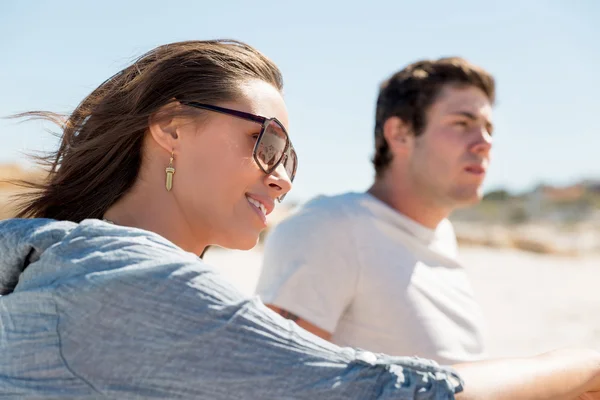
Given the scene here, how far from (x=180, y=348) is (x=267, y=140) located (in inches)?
25.3

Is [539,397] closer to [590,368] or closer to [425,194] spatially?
[590,368]

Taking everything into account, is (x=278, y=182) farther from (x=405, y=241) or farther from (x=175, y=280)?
(x=405, y=241)

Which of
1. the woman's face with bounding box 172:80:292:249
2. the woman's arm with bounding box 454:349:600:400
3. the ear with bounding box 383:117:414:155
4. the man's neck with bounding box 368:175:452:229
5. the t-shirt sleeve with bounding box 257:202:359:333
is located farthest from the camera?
the ear with bounding box 383:117:414:155

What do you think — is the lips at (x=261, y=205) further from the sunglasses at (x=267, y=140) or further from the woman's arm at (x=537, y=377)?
the woman's arm at (x=537, y=377)

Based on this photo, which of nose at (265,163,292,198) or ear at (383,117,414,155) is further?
ear at (383,117,414,155)

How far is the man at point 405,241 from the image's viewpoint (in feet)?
9.64

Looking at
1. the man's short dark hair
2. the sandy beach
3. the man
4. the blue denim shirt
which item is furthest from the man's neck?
the sandy beach

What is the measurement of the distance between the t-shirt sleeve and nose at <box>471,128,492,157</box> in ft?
3.01

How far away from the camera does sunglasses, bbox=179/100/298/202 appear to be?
1.66m

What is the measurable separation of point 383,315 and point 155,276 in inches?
74.7

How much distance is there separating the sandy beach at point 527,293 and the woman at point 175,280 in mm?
5828

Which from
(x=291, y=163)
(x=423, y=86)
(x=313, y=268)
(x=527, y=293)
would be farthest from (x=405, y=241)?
(x=527, y=293)

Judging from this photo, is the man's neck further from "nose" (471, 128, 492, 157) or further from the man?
"nose" (471, 128, 492, 157)

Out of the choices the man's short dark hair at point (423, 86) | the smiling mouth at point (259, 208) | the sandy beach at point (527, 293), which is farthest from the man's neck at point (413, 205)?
the sandy beach at point (527, 293)
